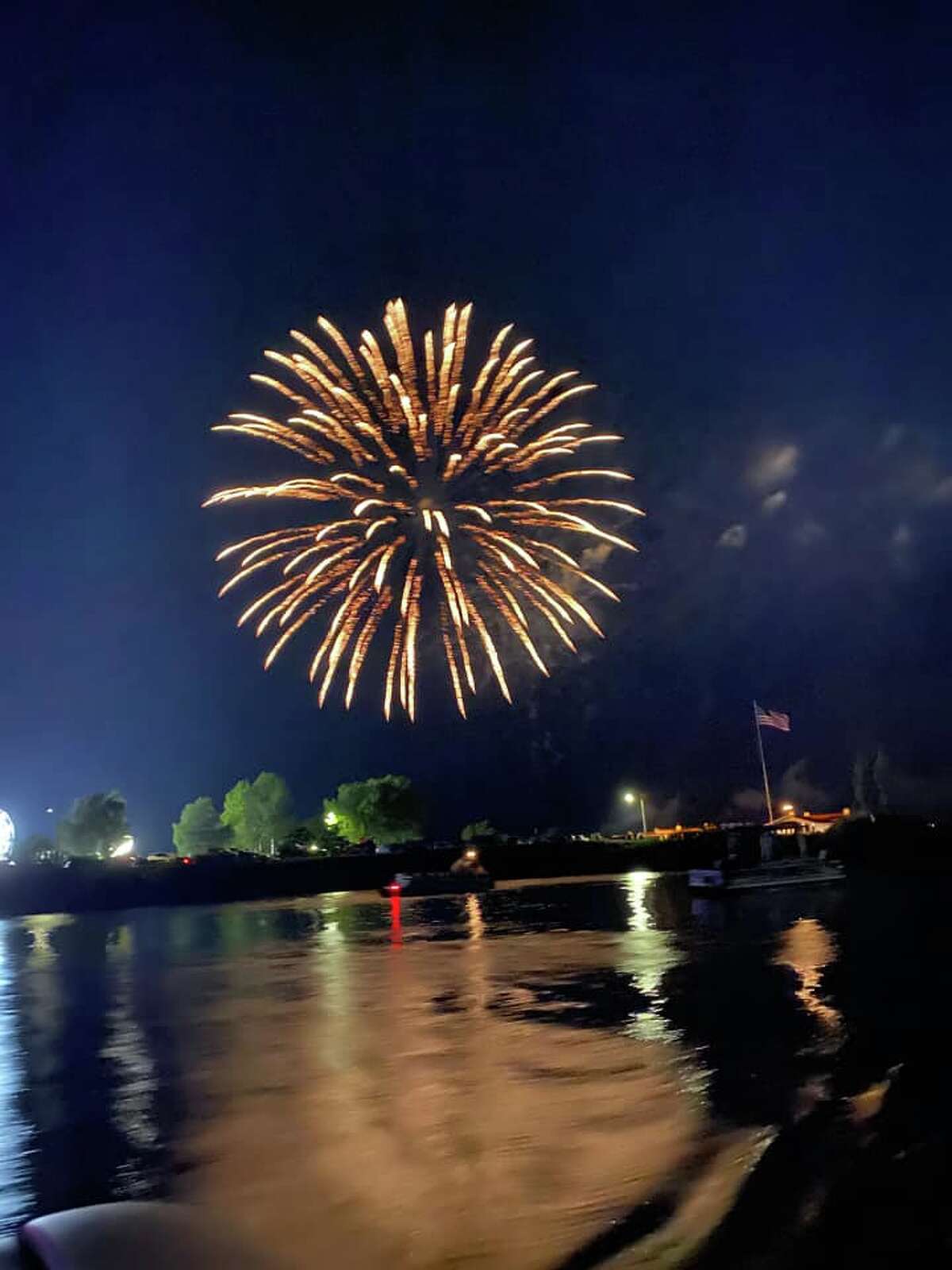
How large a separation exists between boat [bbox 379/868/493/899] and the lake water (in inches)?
1712

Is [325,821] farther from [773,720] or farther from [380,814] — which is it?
[773,720]

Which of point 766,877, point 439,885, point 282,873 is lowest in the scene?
point 766,877

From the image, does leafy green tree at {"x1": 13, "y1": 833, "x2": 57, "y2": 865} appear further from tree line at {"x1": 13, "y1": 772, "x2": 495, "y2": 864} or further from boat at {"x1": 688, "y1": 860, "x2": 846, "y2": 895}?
boat at {"x1": 688, "y1": 860, "x2": 846, "y2": 895}

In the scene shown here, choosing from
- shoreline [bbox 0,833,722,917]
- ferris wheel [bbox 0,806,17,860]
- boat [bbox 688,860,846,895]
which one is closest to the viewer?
boat [bbox 688,860,846,895]

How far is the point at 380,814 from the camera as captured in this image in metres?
142

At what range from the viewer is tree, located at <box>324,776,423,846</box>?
465 feet

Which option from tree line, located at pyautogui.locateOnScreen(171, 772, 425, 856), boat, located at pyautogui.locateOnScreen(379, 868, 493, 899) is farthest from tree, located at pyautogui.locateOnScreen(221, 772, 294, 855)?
boat, located at pyautogui.locateOnScreen(379, 868, 493, 899)

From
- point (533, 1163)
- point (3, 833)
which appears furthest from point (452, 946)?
point (3, 833)

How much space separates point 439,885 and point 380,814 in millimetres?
68191

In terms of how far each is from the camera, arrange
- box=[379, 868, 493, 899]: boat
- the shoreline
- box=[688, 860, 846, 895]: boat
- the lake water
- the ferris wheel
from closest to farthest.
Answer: the lake water → box=[688, 860, 846, 895]: boat → box=[379, 868, 493, 899]: boat → the shoreline → the ferris wheel

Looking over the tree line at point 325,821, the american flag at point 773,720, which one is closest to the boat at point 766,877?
the american flag at point 773,720

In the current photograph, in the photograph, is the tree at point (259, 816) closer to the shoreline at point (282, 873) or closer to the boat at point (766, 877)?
the shoreline at point (282, 873)

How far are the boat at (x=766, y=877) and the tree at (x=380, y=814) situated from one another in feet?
276

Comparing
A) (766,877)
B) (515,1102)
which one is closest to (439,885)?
(766,877)
